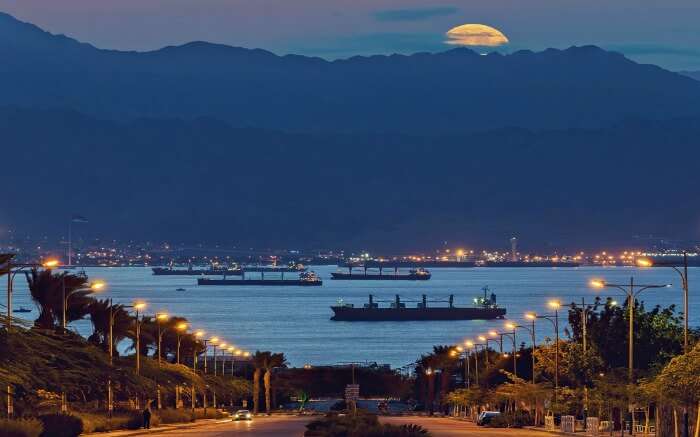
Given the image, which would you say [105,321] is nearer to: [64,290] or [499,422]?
[64,290]

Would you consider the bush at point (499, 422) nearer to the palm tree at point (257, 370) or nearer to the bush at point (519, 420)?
the bush at point (519, 420)

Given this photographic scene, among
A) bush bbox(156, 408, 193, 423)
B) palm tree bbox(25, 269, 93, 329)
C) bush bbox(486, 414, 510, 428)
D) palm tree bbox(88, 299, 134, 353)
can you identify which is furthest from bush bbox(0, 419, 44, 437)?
bush bbox(486, 414, 510, 428)

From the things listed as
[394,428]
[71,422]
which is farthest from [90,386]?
[394,428]

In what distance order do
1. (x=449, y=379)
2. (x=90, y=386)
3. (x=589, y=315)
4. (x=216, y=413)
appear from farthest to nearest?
(x=449, y=379)
(x=216, y=413)
(x=589, y=315)
(x=90, y=386)

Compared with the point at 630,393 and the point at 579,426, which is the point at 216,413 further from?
the point at 630,393

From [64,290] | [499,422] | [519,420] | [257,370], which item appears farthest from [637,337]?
[257,370]
